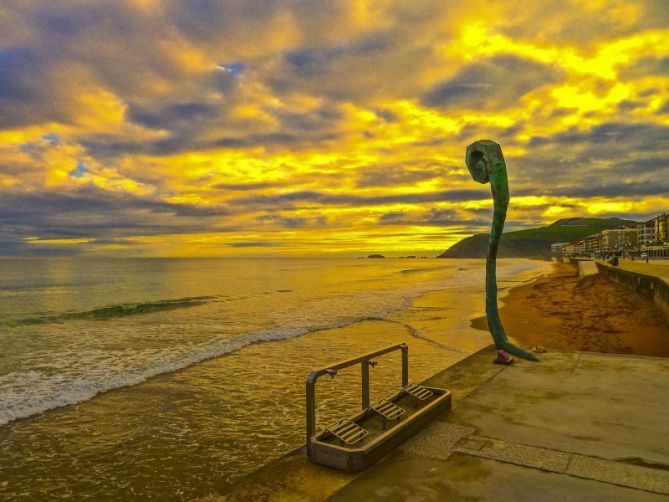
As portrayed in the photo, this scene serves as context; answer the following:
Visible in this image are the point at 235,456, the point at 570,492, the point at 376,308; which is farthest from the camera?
the point at 376,308

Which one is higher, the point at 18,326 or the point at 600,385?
the point at 600,385

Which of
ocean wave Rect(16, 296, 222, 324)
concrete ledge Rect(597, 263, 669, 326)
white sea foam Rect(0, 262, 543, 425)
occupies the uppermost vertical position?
concrete ledge Rect(597, 263, 669, 326)

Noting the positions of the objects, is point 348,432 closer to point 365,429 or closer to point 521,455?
point 365,429

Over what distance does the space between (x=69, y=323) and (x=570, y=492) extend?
2745cm

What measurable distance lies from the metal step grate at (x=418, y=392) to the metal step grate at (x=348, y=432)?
4.43 ft

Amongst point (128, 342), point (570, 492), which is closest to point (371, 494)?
point (570, 492)

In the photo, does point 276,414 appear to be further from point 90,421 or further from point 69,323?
point 69,323

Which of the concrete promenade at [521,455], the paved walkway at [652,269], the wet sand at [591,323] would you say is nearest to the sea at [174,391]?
the concrete promenade at [521,455]

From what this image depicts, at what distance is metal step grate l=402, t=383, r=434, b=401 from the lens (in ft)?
19.9

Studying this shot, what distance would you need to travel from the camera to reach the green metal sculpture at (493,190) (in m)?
8.56

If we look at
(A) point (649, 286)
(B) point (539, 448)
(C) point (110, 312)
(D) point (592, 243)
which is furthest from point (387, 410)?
(D) point (592, 243)

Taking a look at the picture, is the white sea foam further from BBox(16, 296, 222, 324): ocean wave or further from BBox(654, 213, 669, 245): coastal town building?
BBox(654, 213, 669, 245): coastal town building

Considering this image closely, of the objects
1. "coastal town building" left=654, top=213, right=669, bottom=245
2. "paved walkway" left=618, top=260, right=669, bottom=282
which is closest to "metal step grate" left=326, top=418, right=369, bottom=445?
"paved walkway" left=618, top=260, right=669, bottom=282

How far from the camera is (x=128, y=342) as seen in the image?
1870 cm
